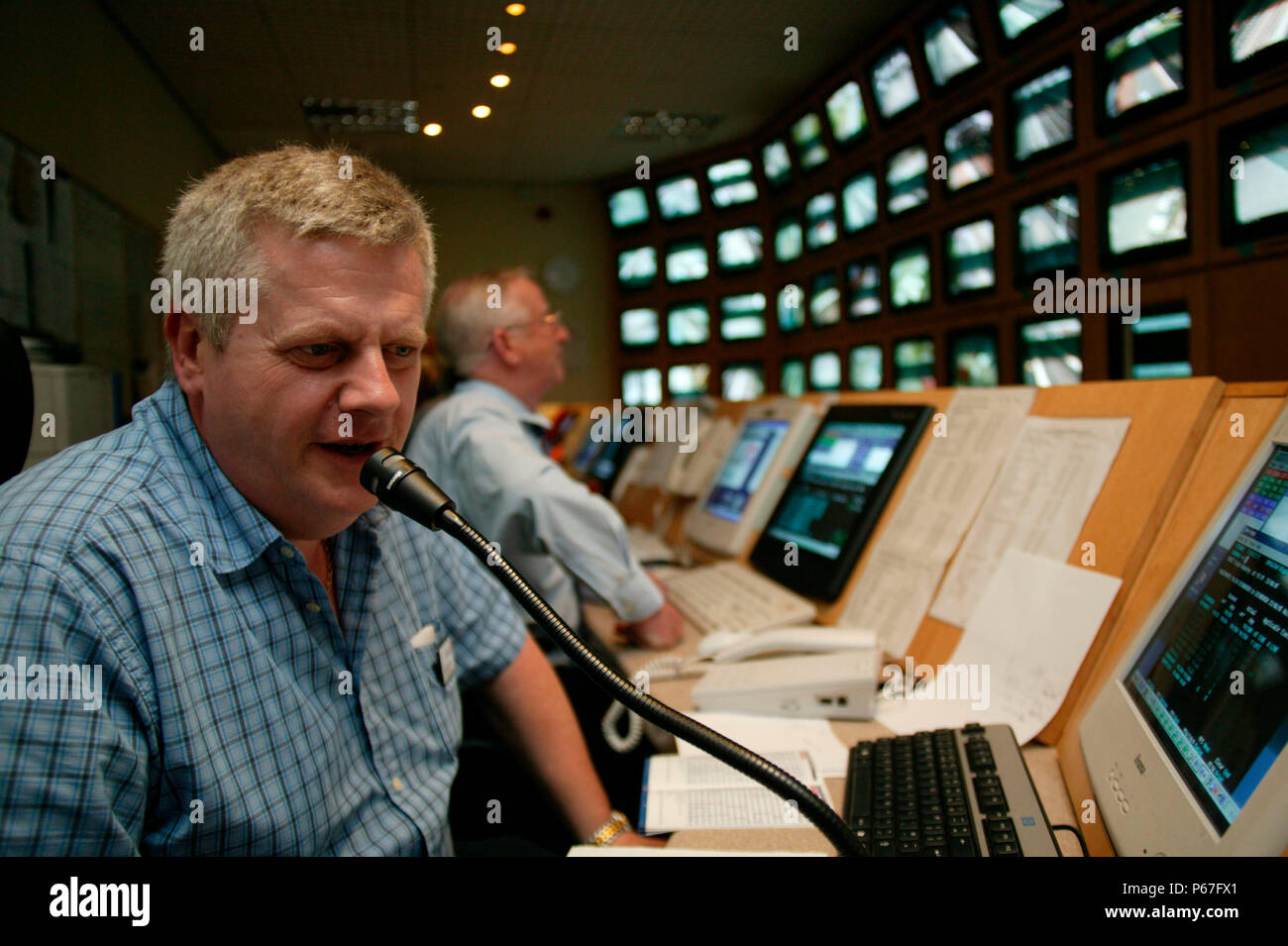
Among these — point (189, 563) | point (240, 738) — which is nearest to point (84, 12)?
point (189, 563)

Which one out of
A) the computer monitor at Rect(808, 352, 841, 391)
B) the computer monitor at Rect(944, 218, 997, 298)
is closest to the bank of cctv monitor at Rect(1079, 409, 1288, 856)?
the computer monitor at Rect(944, 218, 997, 298)

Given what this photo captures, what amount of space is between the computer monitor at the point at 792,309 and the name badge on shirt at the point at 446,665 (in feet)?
6.72

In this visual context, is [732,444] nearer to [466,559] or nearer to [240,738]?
[466,559]

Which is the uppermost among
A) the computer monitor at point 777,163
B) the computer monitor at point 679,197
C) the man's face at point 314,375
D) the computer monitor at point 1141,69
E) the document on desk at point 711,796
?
the computer monitor at point 1141,69

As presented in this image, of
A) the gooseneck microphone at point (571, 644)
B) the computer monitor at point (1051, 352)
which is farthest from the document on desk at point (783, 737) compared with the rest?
the computer monitor at point (1051, 352)

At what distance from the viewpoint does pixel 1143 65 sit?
1.70 meters

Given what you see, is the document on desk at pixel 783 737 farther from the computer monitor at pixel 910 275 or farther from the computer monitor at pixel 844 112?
the computer monitor at pixel 910 275

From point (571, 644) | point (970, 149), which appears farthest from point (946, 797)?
point (970, 149)

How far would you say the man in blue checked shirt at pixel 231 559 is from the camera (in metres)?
0.52

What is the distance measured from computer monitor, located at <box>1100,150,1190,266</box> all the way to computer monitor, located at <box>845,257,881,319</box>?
3.08ft

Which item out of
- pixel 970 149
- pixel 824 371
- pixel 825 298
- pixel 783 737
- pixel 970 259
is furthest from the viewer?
pixel 824 371

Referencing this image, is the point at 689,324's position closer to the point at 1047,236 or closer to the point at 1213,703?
the point at 1213,703

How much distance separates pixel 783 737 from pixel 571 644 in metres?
0.45

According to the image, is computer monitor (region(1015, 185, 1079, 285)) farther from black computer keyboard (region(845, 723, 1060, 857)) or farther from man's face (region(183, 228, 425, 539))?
man's face (region(183, 228, 425, 539))
